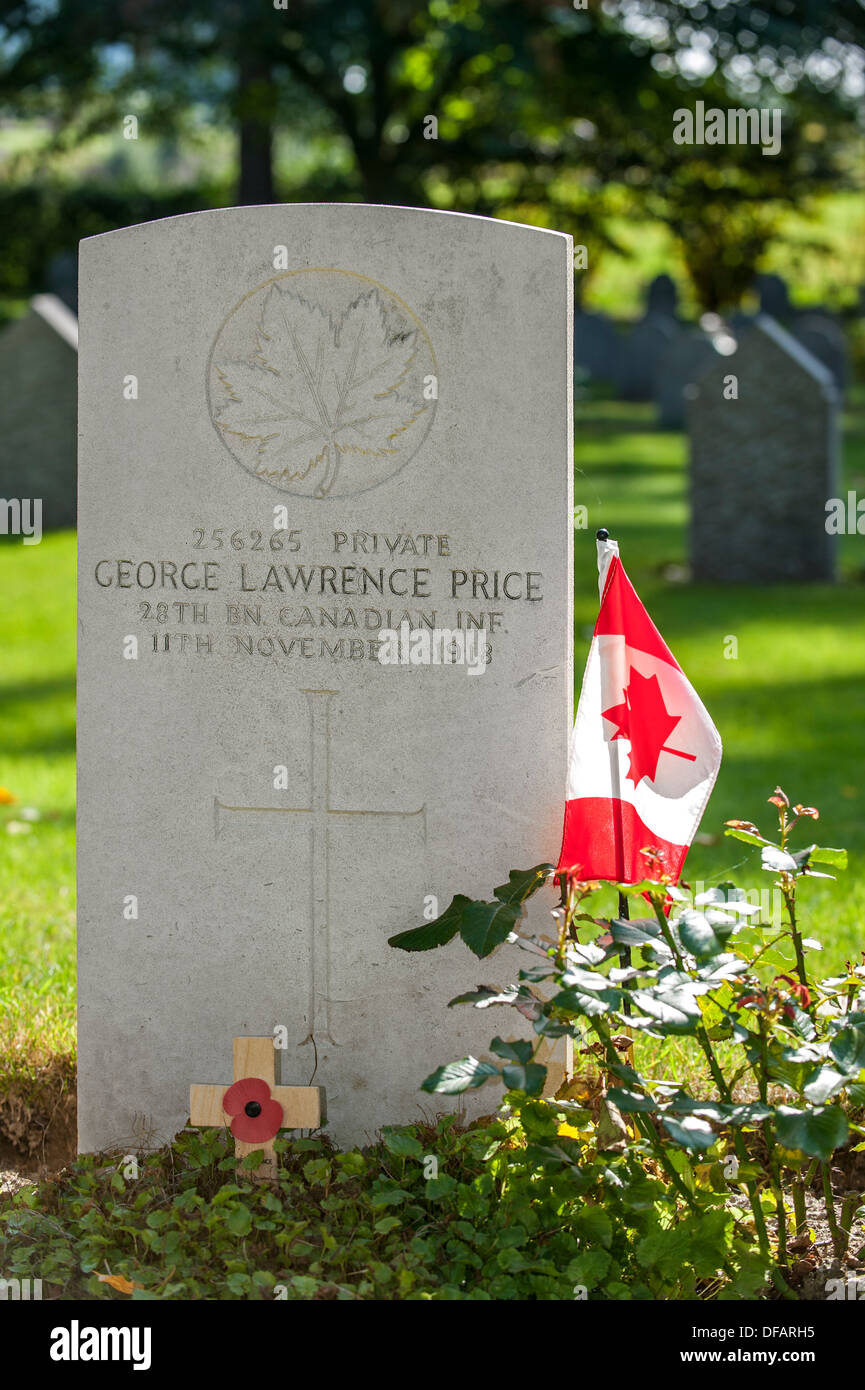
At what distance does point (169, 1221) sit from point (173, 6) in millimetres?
13751

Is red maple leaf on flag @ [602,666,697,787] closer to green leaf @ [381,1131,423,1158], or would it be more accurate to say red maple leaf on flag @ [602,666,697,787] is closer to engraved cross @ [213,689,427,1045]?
engraved cross @ [213,689,427,1045]

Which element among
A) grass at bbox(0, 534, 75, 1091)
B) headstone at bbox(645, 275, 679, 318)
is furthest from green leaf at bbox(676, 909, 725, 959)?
headstone at bbox(645, 275, 679, 318)

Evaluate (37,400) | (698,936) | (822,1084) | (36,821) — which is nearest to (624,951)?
(698,936)

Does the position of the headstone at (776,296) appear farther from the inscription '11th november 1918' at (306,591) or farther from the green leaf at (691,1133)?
the green leaf at (691,1133)


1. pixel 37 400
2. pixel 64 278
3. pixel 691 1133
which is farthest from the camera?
pixel 64 278

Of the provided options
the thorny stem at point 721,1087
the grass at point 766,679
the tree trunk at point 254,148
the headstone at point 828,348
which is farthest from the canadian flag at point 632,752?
the headstone at point 828,348

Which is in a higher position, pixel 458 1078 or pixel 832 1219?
pixel 458 1078

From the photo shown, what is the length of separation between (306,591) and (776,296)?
71.0 ft

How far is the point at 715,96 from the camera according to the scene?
52.5ft

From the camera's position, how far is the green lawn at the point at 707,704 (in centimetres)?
444

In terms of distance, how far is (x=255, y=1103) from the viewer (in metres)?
3.09

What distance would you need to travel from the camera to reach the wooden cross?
3.10 m

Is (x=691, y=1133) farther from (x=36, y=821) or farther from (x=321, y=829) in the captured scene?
(x=36, y=821)

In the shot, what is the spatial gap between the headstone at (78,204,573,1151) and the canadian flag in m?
0.16
